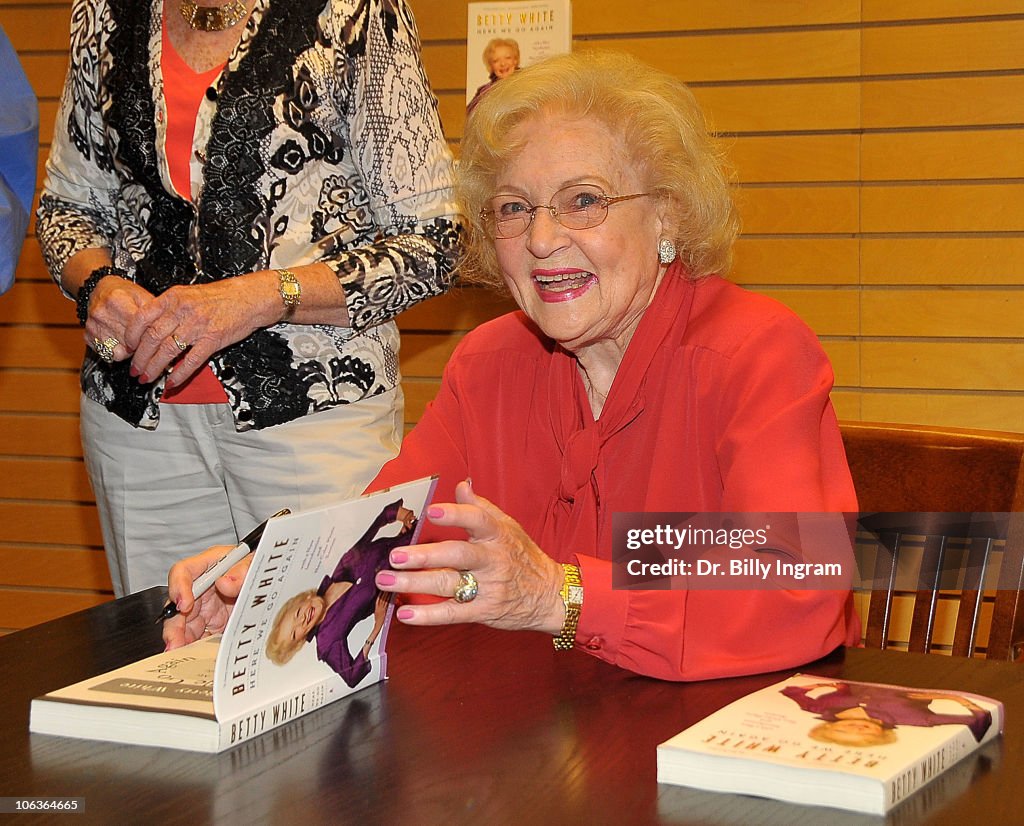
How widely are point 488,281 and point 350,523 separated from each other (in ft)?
3.58

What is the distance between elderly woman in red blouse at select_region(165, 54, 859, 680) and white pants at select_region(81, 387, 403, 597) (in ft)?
1.14

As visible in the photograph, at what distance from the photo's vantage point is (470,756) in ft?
4.06

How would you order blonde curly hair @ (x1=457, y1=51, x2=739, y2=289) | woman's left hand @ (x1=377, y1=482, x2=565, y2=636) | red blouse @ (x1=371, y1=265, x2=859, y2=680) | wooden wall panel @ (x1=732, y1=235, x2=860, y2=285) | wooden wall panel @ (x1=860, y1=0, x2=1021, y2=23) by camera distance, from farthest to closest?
wooden wall panel @ (x1=732, y1=235, x2=860, y2=285) < wooden wall panel @ (x1=860, y1=0, x2=1021, y2=23) < blonde curly hair @ (x1=457, y1=51, x2=739, y2=289) < red blouse @ (x1=371, y1=265, x2=859, y2=680) < woman's left hand @ (x1=377, y1=482, x2=565, y2=636)

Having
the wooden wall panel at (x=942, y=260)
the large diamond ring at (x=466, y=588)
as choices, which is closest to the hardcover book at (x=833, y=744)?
the large diamond ring at (x=466, y=588)

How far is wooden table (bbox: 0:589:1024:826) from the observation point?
3.63ft

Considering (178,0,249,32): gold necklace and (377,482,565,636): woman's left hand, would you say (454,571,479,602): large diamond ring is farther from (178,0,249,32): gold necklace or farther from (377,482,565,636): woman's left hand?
(178,0,249,32): gold necklace

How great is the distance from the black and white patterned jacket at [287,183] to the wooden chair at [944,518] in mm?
924

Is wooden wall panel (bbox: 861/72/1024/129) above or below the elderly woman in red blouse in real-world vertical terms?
above

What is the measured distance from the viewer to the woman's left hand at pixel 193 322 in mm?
2209

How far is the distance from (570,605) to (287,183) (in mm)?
1177

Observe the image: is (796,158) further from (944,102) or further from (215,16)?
(215,16)

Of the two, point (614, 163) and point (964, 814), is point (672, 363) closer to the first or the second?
point (614, 163)

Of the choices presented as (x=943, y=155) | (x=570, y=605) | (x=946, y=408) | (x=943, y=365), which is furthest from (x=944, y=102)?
(x=570, y=605)

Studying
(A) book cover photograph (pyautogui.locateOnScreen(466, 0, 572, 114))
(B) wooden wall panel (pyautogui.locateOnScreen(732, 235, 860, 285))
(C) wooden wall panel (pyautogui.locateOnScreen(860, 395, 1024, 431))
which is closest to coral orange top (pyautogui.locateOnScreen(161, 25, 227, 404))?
(A) book cover photograph (pyautogui.locateOnScreen(466, 0, 572, 114))
